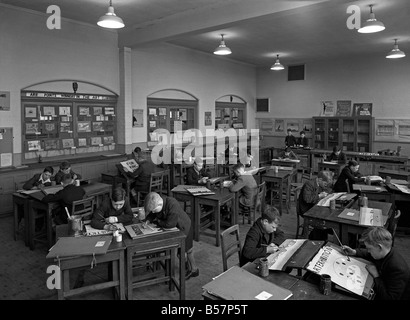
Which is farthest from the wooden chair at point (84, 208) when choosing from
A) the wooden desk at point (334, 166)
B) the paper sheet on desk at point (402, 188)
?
the wooden desk at point (334, 166)

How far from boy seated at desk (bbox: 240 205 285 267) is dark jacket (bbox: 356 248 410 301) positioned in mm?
994

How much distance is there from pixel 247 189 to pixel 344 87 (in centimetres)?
913

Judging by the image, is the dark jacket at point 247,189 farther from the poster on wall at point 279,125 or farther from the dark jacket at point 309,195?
the poster on wall at point 279,125

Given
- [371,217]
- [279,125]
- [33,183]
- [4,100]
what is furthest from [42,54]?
[279,125]

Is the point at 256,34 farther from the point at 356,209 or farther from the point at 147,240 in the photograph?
the point at 147,240

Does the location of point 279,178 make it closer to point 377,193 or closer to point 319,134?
point 377,193

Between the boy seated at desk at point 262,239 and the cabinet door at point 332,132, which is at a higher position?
the cabinet door at point 332,132

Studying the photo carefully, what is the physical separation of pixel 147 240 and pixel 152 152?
695 cm

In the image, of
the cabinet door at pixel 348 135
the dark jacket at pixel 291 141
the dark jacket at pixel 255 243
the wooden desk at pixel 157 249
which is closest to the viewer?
the dark jacket at pixel 255 243

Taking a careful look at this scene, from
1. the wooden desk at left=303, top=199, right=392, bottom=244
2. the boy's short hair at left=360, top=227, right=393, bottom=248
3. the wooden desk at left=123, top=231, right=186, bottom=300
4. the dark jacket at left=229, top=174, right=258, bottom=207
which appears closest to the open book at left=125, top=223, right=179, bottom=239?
the wooden desk at left=123, top=231, right=186, bottom=300

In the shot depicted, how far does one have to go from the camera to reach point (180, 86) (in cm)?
1173

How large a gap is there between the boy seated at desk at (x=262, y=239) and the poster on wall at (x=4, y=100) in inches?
247

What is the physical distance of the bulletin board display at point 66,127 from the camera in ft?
27.0

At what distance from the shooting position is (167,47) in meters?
11.2
